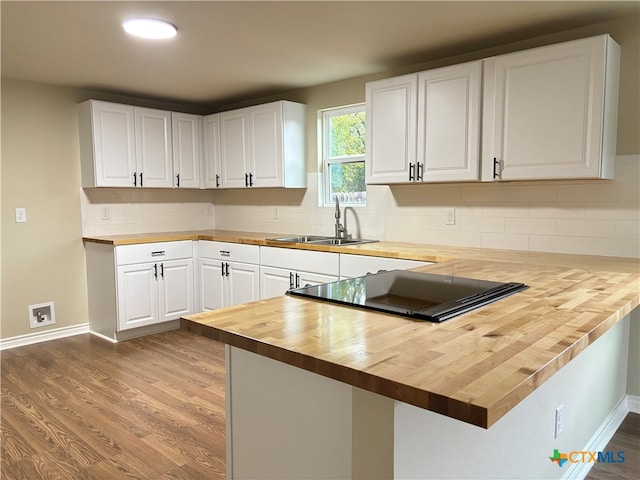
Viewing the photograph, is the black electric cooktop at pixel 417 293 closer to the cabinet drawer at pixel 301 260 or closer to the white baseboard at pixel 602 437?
the white baseboard at pixel 602 437

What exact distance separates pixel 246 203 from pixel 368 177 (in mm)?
1862

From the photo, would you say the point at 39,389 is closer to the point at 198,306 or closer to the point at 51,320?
the point at 51,320

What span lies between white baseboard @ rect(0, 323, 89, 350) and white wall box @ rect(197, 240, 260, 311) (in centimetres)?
107

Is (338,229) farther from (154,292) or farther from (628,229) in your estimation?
(628,229)

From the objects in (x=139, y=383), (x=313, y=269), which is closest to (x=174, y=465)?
(x=139, y=383)

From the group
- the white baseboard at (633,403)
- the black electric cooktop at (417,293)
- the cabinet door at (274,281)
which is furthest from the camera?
the cabinet door at (274,281)

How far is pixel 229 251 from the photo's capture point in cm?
418

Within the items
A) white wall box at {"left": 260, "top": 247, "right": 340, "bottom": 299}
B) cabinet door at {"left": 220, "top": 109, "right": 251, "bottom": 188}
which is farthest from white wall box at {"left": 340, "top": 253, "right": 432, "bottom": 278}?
cabinet door at {"left": 220, "top": 109, "right": 251, "bottom": 188}

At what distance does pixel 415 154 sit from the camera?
319cm

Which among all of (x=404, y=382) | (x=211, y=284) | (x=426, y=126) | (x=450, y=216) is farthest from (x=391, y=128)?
(x=404, y=382)

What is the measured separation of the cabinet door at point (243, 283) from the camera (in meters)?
3.98

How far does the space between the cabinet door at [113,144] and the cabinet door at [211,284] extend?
1.00m

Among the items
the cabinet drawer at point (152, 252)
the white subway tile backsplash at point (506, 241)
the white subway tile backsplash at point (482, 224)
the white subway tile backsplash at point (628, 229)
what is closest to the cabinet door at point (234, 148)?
the cabinet drawer at point (152, 252)

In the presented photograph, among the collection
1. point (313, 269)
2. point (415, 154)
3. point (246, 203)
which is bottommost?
point (313, 269)
